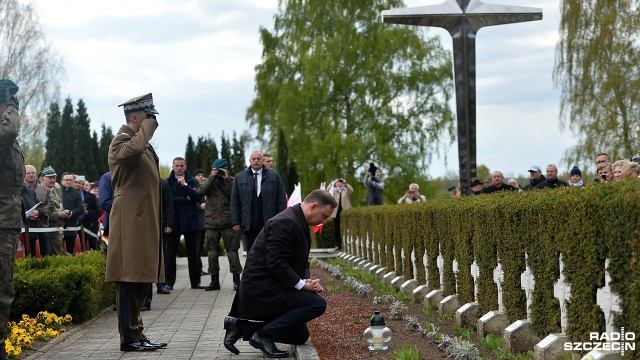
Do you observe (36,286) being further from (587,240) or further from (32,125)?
(32,125)

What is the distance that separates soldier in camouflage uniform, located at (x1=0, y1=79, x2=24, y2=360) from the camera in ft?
25.3

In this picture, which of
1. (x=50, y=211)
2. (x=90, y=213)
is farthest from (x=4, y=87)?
(x=90, y=213)

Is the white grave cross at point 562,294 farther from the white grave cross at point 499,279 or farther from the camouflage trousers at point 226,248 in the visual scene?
the camouflage trousers at point 226,248

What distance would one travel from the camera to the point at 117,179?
29.0 ft

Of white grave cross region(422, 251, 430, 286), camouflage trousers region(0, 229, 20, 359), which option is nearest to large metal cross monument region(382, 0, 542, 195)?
white grave cross region(422, 251, 430, 286)

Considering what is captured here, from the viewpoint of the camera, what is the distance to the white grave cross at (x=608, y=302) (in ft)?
19.1

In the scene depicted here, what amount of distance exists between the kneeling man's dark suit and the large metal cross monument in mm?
6614

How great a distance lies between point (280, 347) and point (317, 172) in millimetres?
39096

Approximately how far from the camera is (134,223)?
8.73 m

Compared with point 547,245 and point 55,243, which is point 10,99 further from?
point 55,243

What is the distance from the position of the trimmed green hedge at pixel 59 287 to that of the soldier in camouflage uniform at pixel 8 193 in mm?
2319

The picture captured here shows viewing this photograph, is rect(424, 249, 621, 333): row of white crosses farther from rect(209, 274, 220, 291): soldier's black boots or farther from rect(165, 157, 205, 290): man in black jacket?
rect(165, 157, 205, 290): man in black jacket

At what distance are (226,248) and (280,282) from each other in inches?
287

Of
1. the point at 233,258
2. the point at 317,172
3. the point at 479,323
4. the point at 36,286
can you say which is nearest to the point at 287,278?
the point at 479,323
